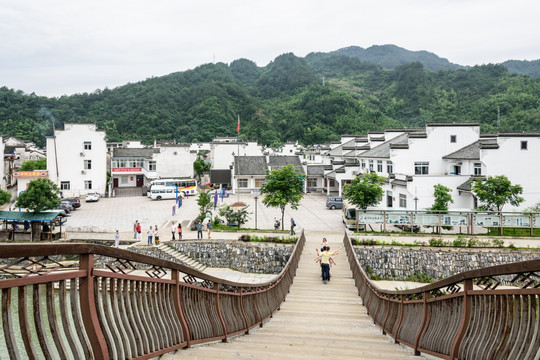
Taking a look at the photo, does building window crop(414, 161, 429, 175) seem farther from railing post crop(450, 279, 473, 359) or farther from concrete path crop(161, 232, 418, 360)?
railing post crop(450, 279, 473, 359)

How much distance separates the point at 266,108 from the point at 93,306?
9989 cm

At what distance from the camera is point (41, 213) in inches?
858

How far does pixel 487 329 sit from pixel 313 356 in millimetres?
2091

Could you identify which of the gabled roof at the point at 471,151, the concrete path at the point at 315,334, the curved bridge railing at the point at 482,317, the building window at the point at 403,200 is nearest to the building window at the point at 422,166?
the gabled roof at the point at 471,151

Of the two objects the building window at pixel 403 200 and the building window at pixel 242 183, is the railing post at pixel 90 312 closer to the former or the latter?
the building window at pixel 403 200

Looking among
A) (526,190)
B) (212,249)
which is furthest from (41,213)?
(526,190)

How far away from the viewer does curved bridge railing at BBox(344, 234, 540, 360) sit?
8.78 feet

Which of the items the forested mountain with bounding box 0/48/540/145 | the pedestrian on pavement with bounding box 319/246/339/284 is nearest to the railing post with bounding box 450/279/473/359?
the pedestrian on pavement with bounding box 319/246/339/284

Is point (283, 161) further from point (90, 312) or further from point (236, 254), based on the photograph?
point (90, 312)

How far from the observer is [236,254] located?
2083 centimetres

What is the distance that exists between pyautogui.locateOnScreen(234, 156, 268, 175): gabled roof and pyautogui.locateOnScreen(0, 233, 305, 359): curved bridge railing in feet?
123

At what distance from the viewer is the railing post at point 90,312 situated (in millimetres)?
2377

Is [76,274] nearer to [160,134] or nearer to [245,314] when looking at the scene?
[245,314]

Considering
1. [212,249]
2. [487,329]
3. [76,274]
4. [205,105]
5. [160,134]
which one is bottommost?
[212,249]
